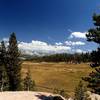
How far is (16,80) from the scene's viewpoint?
82.8 metres

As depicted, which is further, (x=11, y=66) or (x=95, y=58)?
(x=11, y=66)

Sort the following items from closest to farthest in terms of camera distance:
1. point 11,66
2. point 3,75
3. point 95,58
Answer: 1. point 95,58
2. point 3,75
3. point 11,66

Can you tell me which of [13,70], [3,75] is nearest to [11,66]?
→ [13,70]

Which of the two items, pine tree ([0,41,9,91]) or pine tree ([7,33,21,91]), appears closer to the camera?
pine tree ([0,41,9,91])

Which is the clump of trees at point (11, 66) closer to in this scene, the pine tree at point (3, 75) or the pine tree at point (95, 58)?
the pine tree at point (3, 75)

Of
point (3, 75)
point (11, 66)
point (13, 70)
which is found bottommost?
point (3, 75)

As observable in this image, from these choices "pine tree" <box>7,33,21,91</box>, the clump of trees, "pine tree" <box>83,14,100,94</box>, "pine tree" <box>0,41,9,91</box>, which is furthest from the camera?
"pine tree" <box>7,33,21,91</box>

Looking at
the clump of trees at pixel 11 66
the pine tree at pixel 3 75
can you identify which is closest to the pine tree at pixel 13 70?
the clump of trees at pixel 11 66

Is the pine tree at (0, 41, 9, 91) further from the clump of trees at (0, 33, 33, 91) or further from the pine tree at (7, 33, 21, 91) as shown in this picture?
the pine tree at (7, 33, 21, 91)

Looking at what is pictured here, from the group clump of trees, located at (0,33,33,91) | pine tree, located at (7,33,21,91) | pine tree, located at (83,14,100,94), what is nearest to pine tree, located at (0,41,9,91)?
clump of trees, located at (0,33,33,91)

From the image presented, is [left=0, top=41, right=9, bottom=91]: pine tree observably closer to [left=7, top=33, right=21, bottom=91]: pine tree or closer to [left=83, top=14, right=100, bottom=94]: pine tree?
[left=7, top=33, right=21, bottom=91]: pine tree

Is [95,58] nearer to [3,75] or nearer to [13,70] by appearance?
[3,75]

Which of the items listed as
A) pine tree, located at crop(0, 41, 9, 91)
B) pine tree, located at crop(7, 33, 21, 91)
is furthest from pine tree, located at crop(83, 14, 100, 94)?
pine tree, located at crop(7, 33, 21, 91)

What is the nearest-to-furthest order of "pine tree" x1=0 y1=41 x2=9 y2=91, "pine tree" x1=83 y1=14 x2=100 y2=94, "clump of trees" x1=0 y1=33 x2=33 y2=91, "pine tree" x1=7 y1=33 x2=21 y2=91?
"pine tree" x1=83 y1=14 x2=100 y2=94
"pine tree" x1=0 y1=41 x2=9 y2=91
"clump of trees" x1=0 y1=33 x2=33 y2=91
"pine tree" x1=7 y1=33 x2=21 y2=91
